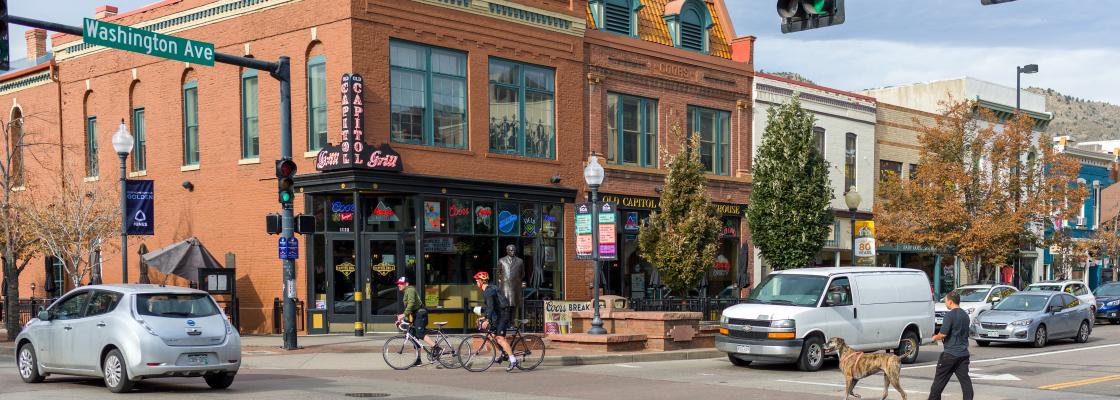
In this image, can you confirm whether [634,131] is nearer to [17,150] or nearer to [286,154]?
[286,154]

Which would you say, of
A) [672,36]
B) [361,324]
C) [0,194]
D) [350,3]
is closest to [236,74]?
[350,3]

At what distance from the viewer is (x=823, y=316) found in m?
19.3

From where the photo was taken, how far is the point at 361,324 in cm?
2542

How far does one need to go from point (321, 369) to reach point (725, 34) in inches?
813

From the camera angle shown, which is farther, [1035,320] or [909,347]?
[1035,320]

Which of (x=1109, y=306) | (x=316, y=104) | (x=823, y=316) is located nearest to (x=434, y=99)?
(x=316, y=104)

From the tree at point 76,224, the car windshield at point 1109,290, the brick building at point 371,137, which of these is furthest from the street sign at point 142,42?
the car windshield at point 1109,290

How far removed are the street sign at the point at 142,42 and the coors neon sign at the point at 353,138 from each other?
19.5ft

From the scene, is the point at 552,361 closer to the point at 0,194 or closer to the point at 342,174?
the point at 342,174

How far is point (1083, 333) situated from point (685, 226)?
9.78 m

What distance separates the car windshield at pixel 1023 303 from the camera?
25953 millimetres

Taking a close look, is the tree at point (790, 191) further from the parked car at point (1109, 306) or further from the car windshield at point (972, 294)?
the parked car at point (1109, 306)

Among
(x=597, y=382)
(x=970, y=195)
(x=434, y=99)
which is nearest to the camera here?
(x=597, y=382)

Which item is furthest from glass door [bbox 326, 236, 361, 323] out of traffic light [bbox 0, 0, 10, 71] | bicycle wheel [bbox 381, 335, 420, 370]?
traffic light [bbox 0, 0, 10, 71]
